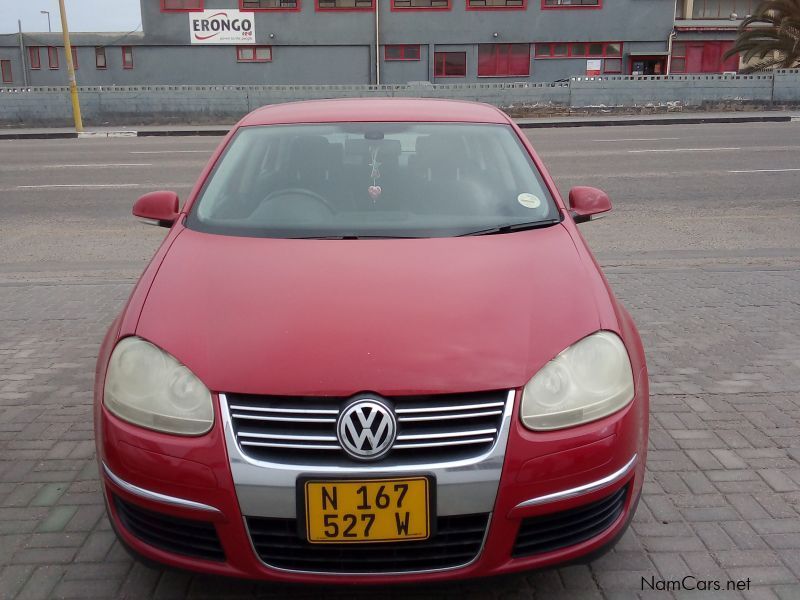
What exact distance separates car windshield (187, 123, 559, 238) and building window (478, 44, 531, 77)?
36882 mm

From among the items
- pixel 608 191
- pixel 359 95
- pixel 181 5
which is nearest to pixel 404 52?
pixel 181 5

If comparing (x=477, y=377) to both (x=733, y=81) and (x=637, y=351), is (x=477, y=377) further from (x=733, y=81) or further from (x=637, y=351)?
(x=733, y=81)

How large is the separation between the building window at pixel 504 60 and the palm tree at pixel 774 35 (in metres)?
9.34

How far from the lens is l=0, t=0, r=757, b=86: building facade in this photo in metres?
38.2

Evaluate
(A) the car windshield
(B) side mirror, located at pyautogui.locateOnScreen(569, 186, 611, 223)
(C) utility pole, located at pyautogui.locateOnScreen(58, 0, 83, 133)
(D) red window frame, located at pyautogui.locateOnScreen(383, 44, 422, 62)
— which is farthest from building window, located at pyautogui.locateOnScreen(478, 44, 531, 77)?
(A) the car windshield

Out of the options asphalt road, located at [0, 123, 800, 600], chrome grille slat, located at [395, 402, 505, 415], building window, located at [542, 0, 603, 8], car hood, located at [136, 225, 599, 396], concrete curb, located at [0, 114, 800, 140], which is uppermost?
building window, located at [542, 0, 603, 8]

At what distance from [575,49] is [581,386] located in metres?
39.6

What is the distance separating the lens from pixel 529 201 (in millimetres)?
3422

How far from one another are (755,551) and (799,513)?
375 mm

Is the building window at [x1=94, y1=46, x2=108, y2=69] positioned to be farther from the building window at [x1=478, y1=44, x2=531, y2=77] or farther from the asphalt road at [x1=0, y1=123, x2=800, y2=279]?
the asphalt road at [x1=0, y1=123, x2=800, y2=279]

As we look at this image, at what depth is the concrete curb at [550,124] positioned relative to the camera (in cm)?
2266

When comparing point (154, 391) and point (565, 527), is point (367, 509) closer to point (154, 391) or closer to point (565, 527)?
point (565, 527)

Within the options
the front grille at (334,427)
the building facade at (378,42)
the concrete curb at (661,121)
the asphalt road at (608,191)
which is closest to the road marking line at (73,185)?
the asphalt road at (608,191)

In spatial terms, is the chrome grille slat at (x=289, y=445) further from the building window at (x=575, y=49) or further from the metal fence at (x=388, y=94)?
the building window at (x=575, y=49)
